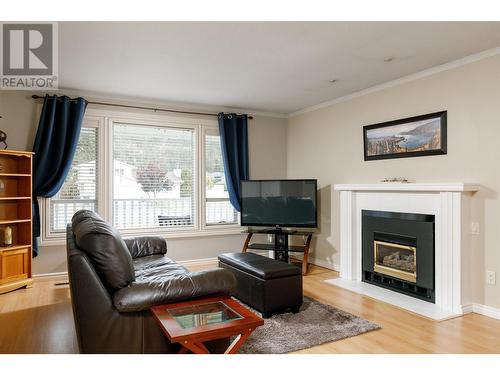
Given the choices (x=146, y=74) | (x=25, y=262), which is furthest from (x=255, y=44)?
(x=25, y=262)

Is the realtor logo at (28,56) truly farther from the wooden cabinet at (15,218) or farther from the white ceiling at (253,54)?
the wooden cabinet at (15,218)

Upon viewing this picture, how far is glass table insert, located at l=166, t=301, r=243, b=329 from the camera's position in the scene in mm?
1971

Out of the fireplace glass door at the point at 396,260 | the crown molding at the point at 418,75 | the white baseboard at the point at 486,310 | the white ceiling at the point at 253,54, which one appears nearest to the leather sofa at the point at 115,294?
the white ceiling at the point at 253,54

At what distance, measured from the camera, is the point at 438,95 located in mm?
3883

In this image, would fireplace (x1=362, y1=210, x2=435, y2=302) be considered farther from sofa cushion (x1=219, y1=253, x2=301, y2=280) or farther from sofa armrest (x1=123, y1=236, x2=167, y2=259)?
sofa armrest (x1=123, y1=236, x2=167, y2=259)

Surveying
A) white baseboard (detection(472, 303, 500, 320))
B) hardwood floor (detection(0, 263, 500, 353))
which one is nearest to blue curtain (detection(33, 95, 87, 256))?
hardwood floor (detection(0, 263, 500, 353))

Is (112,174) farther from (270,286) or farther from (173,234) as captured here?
(270,286)

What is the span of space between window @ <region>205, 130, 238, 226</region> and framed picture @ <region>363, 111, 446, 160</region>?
7.62ft

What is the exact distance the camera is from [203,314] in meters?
2.11

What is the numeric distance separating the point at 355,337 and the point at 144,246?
238 centimetres

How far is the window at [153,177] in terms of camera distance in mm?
5199

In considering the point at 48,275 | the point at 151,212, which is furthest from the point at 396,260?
the point at 48,275

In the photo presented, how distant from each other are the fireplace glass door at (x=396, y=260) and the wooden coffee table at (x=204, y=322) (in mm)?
2526

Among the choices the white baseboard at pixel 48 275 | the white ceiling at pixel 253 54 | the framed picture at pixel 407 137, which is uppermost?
the white ceiling at pixel 253 54
